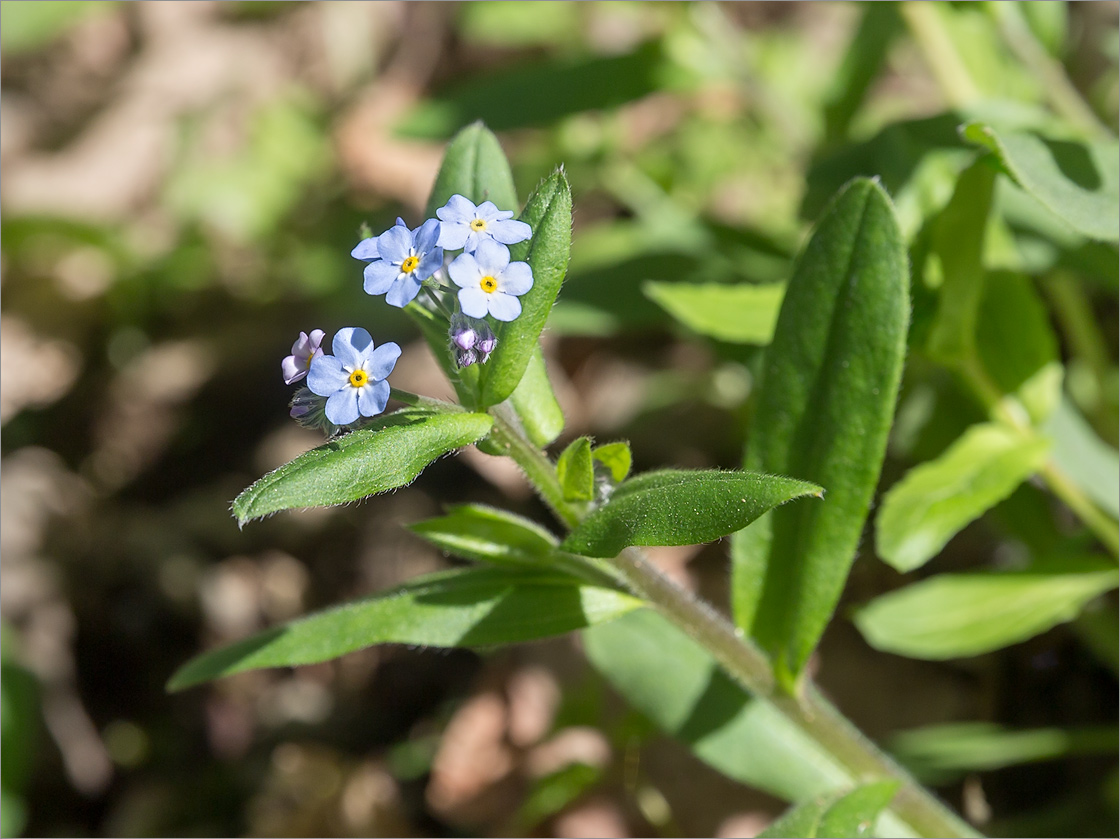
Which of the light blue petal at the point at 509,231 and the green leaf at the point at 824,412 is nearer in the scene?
the light blue petal at the point at 509,231

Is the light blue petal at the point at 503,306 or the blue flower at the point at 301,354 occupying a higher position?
the light blue petal at the point at 503,306

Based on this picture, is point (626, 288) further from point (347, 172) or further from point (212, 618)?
point (347, 172)

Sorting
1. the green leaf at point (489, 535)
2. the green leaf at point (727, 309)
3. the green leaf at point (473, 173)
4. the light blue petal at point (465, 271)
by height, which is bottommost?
the green leaf at point (489, 535)

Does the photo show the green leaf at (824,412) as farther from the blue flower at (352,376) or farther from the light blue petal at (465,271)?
the blue flower at (352,376)

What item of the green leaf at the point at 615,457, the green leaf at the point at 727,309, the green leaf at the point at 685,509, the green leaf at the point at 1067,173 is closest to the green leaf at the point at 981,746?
the green leaf at the point at 727,309

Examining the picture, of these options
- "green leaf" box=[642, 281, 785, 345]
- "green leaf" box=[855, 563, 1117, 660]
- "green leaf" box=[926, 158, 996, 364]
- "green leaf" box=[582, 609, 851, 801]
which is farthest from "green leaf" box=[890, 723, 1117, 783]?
"green leaf" box=[642, 281, 785, 345]

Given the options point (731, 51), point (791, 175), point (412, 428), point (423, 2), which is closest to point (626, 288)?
point (731, 51)

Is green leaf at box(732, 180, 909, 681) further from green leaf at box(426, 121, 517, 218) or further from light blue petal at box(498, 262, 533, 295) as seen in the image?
light blue petal at box(498, 262, 533, 295)
